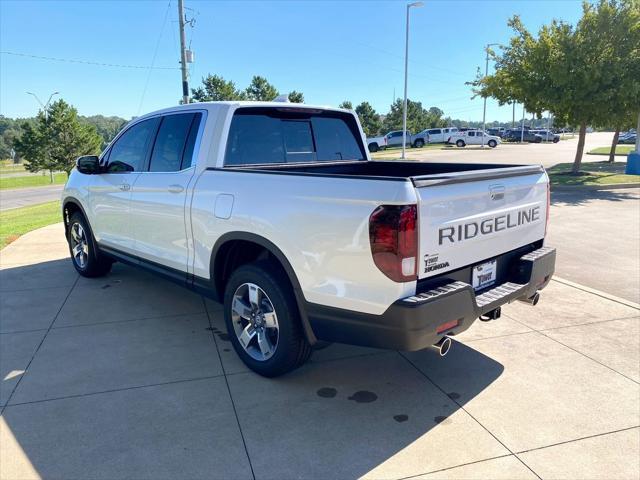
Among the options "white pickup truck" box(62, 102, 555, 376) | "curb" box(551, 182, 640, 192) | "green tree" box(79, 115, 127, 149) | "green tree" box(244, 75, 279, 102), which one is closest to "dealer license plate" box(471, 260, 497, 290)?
"white pickup truck" box(62, 102, 555, 376)

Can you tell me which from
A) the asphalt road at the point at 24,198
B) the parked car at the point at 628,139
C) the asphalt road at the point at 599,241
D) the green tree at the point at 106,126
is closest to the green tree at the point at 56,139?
the green tree at the point at 106,126

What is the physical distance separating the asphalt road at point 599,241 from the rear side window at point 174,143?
15.8 feet

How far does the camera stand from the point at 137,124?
499cm

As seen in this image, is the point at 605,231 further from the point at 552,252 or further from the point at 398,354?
the point at 398,354

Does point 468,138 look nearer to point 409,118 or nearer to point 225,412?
point 409,118

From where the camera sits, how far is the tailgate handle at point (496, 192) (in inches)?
123

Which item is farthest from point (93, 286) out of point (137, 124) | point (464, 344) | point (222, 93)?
point (222, 93)

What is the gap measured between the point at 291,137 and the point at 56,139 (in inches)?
1811

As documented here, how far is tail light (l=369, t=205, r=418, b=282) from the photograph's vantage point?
256 centimetres

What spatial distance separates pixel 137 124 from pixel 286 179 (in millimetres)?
2650

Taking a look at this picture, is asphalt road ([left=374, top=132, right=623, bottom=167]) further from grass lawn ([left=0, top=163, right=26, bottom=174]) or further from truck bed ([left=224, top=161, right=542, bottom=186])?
grass lawn ([left=0, top=163, right=26, bottom=174])

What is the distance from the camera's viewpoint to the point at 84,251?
602 centimetres

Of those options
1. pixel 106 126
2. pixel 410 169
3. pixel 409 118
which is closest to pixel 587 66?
pixel 410 169

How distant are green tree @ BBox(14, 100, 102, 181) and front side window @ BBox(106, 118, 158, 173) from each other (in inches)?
1700
